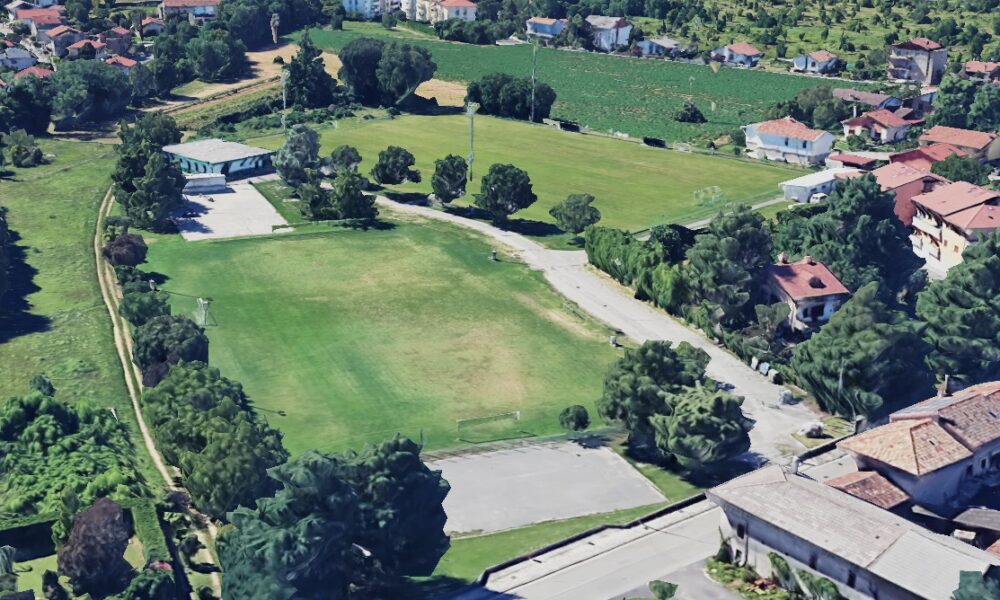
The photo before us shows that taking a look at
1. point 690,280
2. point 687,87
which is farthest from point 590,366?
point 687,87

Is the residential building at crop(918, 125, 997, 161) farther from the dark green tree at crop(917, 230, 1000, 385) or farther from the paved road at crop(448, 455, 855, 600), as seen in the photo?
the paved road at crop(448, 455, 855, 600)

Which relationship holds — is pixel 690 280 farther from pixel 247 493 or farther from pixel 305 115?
pixel 305 115

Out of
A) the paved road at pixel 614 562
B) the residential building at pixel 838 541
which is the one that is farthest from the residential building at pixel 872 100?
the residential building at pixel 838 541

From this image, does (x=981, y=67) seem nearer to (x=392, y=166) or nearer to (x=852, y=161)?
(x=852, y=161)

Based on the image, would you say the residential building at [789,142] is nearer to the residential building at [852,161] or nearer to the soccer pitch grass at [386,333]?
the residential building at [852,161]

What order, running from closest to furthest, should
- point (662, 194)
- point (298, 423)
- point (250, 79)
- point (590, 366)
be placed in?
1. point (298, 423)
2. point (590, 366)
3. point (662, 194)
4. point (250, 79)

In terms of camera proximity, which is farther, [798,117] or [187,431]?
[798,117]

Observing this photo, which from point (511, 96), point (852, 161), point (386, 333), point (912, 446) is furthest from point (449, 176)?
point (912, 446)
